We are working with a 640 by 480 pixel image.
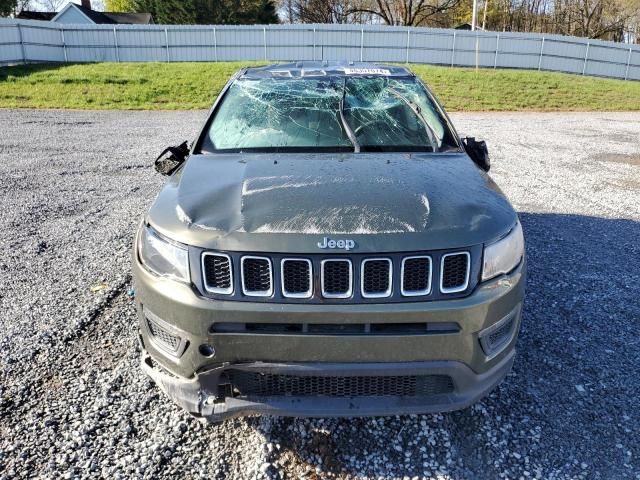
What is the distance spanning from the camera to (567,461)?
2.40m

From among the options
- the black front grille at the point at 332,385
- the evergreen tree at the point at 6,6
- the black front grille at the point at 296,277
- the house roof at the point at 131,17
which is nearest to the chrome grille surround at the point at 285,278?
the black front grille at the point at 296,277

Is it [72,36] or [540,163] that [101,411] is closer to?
[540,163]

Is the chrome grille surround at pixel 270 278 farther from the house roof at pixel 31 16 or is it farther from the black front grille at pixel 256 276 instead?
the house roof at pixel 31 16

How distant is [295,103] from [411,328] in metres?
2.11

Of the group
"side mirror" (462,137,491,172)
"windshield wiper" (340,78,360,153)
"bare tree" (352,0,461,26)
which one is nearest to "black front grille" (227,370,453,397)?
"windshield wiper" (340,78,360,153)

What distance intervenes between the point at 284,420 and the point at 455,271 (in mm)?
1184

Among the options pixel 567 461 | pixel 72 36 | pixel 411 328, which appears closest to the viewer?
pixel 411 328

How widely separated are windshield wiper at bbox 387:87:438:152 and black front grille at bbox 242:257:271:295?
167cm

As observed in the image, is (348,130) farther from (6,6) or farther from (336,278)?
(6,6)

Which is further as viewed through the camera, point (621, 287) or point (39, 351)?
point (621, 287)

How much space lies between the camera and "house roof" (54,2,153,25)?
42.3m

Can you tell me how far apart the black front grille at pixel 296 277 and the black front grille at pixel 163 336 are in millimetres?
539

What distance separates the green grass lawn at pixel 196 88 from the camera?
17.5 metres

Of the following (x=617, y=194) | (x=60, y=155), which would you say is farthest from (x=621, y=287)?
(x=60, y=155)
